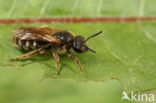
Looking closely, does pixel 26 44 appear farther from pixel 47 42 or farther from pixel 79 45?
pixel 79 45

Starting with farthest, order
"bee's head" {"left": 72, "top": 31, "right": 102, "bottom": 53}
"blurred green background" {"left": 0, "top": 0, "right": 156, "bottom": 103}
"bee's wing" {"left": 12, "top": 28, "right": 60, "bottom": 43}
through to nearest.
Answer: "bee's head" {"left": 72, "top": 31, "right": 102, "bottom": 53} → "bee's wing" {"left": 12, "top": 28, "right": 60, "bottom": 43} → "blurred green background" {"left": 0, "top": 0, "right": 156, "bottom": 103}

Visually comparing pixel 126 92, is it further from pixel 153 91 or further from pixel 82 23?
pixel 82 23

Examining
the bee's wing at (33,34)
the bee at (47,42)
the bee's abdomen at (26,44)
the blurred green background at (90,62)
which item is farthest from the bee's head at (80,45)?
the bee's abdomen at (26,44)

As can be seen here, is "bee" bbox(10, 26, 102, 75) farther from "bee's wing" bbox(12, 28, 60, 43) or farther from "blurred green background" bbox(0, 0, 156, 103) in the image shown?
"blurred green background" bbox(0, 0, 156, 103)

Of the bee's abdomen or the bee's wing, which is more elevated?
the bee's wing

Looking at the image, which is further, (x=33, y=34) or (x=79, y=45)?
(x=79, y=45)

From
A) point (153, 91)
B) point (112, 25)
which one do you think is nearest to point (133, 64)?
point (153, 91)

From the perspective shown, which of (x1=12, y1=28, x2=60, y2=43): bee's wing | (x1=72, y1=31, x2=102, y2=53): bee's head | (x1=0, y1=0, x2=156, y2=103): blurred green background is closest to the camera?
(x1=0, y1=0, x2=156, y2=103): blurred green background

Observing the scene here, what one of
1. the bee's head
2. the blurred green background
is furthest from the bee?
the blurred green background

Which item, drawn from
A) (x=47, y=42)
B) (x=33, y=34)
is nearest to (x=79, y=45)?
(x=47, y=42)
